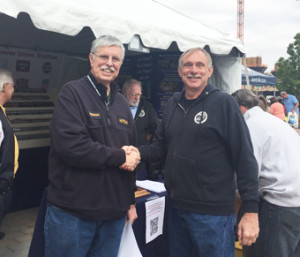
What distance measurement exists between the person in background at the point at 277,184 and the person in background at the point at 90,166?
906 mm

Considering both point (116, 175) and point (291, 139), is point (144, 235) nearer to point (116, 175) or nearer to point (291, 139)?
point (116, 175)

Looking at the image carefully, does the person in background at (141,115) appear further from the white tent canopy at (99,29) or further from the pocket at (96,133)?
the pocket at (96,133)

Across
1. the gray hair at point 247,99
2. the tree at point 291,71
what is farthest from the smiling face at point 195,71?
the tree at point 291,71

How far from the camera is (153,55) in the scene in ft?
15.4

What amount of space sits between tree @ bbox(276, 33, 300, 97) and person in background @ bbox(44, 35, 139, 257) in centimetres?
2046

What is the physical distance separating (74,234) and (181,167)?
27.6 inches

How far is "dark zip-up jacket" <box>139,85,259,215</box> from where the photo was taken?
6.26 ft

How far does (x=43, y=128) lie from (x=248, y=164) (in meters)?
3.24

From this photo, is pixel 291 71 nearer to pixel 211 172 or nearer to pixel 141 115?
pixel 141 115

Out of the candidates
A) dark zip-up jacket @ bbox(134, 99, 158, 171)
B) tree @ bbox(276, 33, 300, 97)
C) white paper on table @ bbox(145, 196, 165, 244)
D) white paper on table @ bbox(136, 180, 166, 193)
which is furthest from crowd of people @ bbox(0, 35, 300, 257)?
tree @ bbox(276, 33, 300, 97)

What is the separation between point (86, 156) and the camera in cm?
163

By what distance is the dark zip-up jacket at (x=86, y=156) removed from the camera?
165 cm

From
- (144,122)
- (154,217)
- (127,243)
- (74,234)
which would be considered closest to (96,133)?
(74,234)

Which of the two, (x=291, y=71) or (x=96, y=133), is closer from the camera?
(x=96, y=133)
